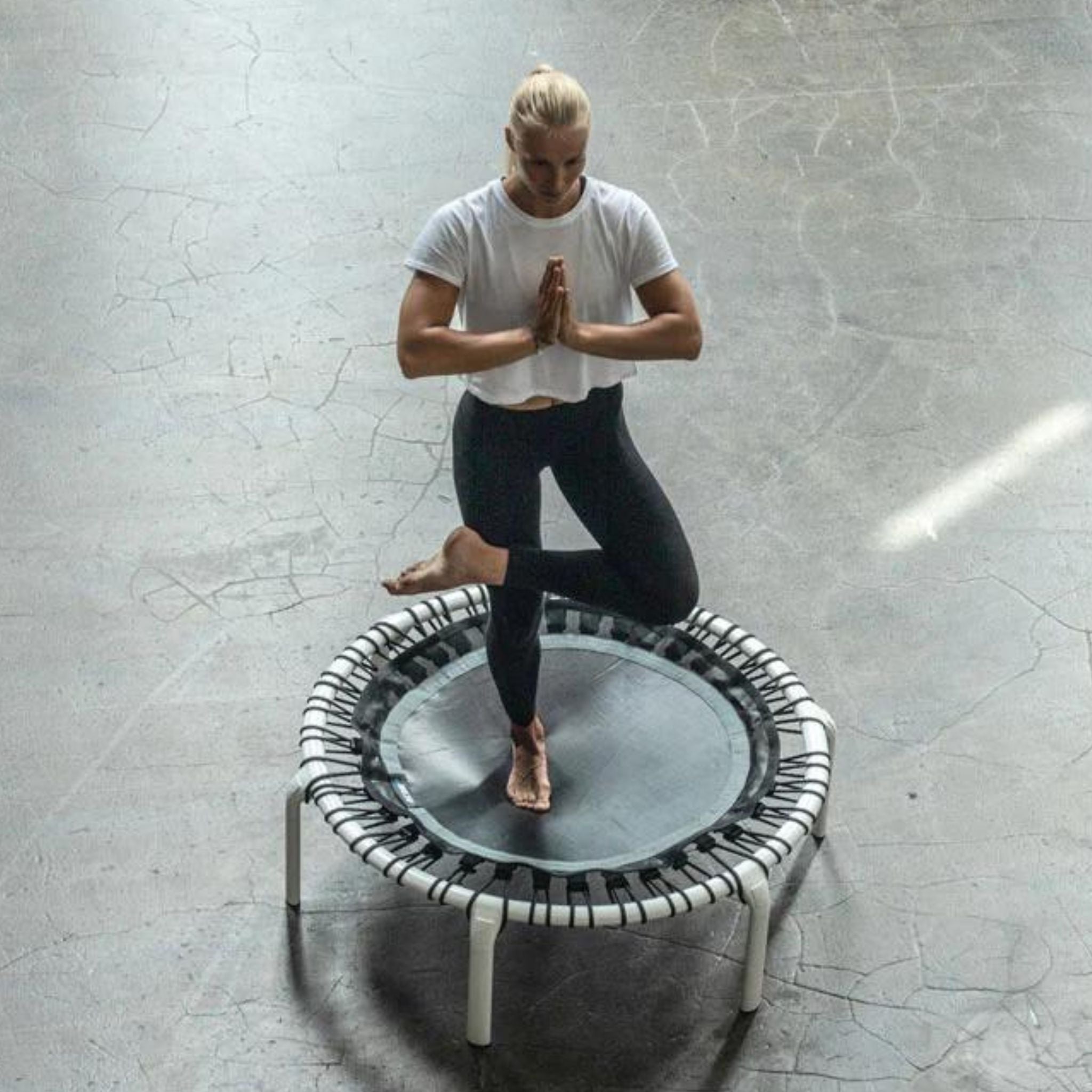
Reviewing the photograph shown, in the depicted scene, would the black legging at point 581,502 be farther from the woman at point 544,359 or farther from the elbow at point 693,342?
the elbow at point 693,342

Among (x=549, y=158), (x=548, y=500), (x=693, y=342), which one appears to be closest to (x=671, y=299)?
(x=693, y=342)

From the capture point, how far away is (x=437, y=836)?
3.50m

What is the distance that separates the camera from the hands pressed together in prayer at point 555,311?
306 centimetres

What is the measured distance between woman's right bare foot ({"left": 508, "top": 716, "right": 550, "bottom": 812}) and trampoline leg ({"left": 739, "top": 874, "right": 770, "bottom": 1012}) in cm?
44

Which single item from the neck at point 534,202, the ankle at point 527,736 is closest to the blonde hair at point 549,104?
the neck at point 534,202

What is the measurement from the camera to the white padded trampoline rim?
330cm

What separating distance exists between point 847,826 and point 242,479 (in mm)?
1690

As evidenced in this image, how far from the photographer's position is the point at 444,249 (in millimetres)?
3127

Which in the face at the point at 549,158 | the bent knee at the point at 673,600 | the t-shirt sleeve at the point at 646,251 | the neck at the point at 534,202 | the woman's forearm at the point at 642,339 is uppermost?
the face at the point at 549,158

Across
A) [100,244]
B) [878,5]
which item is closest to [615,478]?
[100,244]

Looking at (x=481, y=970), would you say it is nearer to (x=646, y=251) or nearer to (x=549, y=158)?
(x=646, y=251)

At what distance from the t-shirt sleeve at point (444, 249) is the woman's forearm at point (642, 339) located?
0.21m

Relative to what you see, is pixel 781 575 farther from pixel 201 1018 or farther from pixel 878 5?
pixel 878 5

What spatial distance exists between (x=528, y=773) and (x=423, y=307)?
956 millimetres
